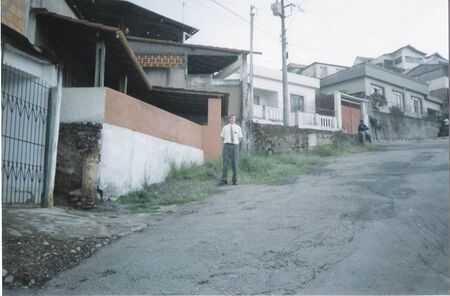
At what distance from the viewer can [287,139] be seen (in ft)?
47.9

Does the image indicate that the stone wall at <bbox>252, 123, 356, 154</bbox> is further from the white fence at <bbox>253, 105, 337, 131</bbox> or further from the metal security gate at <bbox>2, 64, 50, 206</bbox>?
the metal security gate at <bbox>2, 64, 50, 206</bbox>

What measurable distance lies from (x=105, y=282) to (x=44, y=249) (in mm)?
909

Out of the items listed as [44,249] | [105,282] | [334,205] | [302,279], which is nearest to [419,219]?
[334,205]

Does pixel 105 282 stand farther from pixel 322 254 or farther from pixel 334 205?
pixel 334 205

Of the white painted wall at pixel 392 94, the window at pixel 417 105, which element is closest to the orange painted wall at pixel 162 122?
the white painted wall at pixel 392 94

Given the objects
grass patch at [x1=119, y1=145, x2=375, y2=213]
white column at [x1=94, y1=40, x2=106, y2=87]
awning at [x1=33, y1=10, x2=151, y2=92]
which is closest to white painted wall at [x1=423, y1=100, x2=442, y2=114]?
grass patch at [x1=119, y1=145, x2=375, y2=213]

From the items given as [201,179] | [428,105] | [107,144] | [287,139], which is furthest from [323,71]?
[107,144]

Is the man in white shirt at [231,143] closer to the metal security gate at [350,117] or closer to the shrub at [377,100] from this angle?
the metal security gate at [350,117]

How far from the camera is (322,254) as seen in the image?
3.53 m

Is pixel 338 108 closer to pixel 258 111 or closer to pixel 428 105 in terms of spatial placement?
pixel 258 111

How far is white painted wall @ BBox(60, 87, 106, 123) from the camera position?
6438 millimetres

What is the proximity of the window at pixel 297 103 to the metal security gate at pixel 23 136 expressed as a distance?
50.5ft

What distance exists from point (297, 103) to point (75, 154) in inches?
594

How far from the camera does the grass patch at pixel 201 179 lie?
6.75 m
